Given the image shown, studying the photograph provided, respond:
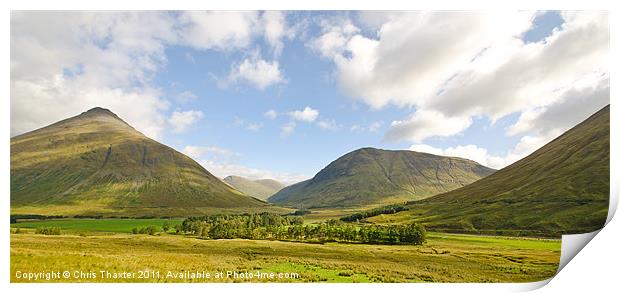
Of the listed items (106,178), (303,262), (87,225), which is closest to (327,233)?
(303,262)

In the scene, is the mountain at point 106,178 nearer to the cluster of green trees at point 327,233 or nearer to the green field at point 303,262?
the cluster of green trees at point 327,233

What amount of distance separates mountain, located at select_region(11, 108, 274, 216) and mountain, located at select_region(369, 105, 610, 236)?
3407 inches

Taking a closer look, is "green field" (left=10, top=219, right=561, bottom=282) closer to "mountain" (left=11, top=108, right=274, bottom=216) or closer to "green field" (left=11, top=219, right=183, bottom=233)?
"green field" (left=11, top=219, right=183, bottom=233)

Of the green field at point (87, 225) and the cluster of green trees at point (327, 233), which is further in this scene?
the green field at point (87, 225)

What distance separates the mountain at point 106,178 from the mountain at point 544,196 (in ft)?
284

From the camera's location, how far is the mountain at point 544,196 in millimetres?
48178

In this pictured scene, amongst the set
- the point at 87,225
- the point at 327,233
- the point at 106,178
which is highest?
the point at 106,178

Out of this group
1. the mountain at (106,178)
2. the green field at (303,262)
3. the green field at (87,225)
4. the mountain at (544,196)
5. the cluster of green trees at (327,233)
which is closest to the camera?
the green field at (303,262)

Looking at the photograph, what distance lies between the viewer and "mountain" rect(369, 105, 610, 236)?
158 ft

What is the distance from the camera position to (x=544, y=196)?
59250mm

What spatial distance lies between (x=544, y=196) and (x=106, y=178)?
15724 cm

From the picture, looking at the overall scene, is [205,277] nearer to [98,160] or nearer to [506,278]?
[506,278]

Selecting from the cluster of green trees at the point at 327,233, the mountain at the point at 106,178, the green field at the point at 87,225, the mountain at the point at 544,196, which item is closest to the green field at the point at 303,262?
the cluster of green trees at the point at 327,233

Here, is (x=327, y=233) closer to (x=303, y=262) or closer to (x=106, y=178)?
(x=303, y=262)
